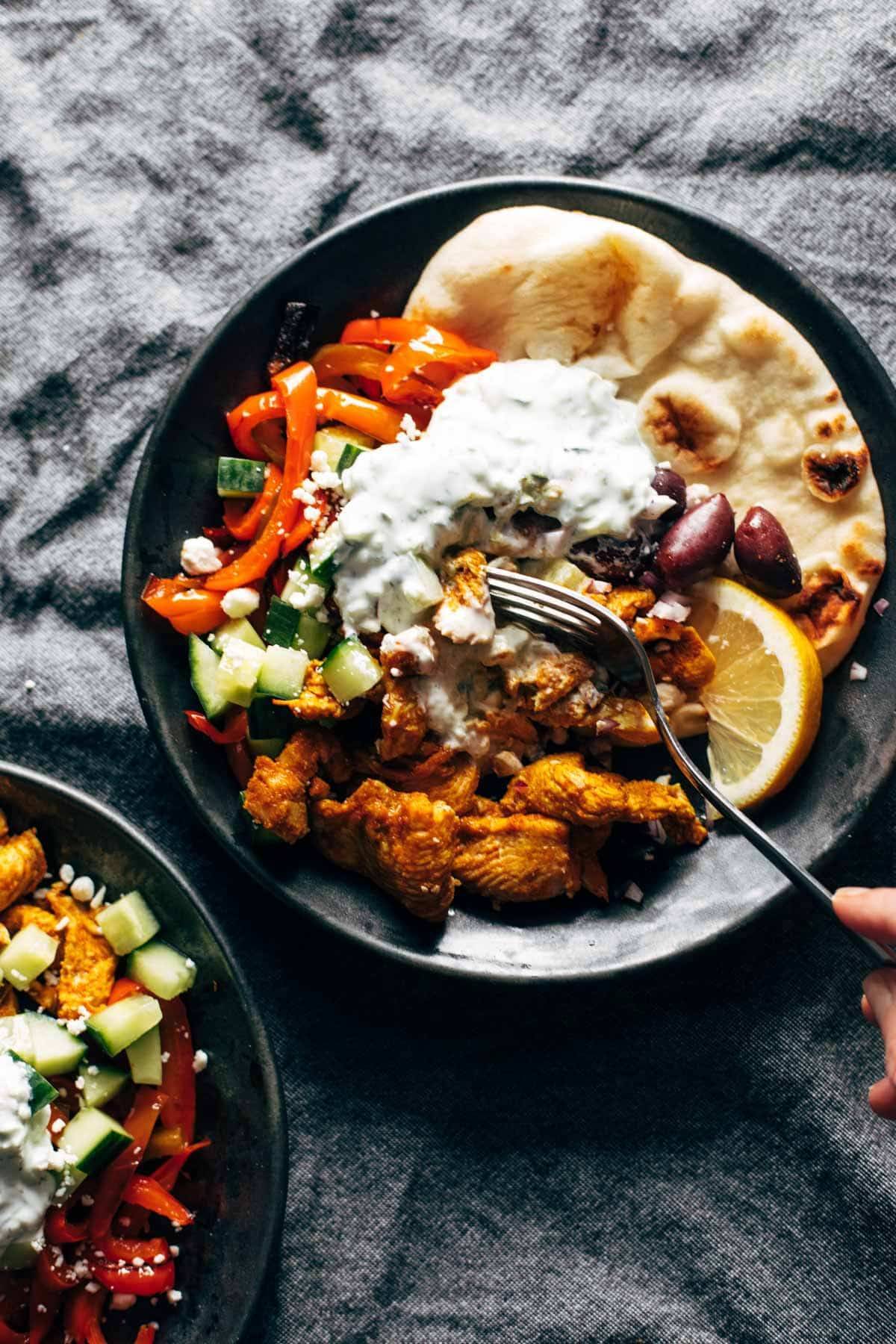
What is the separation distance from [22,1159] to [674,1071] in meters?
1.53

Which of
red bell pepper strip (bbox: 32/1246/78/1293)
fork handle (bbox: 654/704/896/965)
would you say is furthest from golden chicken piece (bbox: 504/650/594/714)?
red bell pepper strip (bbox: 32/1246/78/1293)

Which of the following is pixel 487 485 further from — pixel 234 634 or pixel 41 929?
pixel 41 929

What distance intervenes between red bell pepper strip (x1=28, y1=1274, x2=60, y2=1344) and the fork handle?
1.78m

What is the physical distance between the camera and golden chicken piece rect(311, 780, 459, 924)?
2.66 metres

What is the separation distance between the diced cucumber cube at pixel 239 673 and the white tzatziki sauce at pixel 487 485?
0.23 meters

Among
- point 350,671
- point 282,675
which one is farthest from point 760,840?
point 282,675

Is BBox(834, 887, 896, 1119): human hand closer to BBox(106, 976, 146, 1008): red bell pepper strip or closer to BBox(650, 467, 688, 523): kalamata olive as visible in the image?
BBox(650, 467, 688, 523): kalamata olive

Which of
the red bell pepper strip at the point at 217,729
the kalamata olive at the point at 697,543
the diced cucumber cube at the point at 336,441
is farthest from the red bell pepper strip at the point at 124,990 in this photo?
the kalamata olive at the point at 697,543

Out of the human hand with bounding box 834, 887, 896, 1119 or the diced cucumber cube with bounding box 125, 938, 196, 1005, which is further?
the diced cucumber cube with bounding box 125, 938, 196, 1005

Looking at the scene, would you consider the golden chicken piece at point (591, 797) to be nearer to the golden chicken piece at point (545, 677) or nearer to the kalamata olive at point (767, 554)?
the golden chicken piece at point (545, 677)

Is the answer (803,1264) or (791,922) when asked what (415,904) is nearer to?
(791,922)

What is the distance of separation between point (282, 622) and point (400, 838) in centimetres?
56

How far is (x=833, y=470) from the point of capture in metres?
2.81

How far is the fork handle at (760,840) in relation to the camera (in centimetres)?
218
